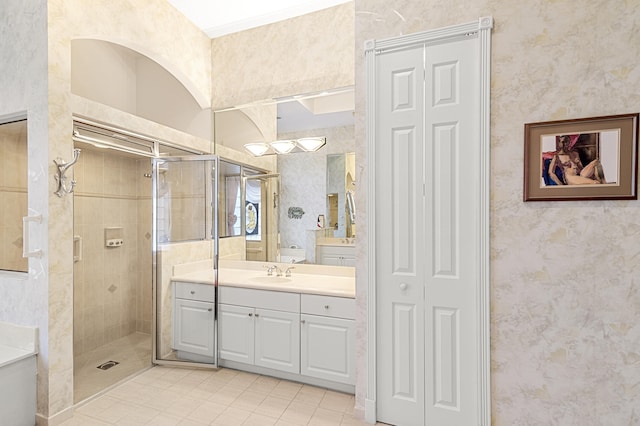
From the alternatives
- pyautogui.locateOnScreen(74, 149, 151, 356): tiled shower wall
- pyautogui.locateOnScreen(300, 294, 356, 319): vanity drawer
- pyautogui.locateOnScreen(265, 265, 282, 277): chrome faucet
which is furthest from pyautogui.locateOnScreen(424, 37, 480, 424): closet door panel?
pyautogui.locateOnScreen(74, 149, 151, 356): tiled shower wall

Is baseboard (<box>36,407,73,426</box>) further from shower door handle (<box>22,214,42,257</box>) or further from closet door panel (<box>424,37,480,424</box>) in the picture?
closet door panel (<box>424,37,480,424</box>)

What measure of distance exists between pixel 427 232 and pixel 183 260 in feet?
7.72

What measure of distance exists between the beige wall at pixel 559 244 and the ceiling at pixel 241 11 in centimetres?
148

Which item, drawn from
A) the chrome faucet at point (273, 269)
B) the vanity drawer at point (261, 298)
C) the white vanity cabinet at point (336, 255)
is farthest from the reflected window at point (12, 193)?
the white vanity cabinet at point (336, 255)

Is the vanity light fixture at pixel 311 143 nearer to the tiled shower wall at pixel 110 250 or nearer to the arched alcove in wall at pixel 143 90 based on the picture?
the arched alcove in wall at pixel 143 90

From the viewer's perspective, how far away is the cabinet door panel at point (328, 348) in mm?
2518

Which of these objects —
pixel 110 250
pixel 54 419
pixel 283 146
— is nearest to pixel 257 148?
pixel 283 146

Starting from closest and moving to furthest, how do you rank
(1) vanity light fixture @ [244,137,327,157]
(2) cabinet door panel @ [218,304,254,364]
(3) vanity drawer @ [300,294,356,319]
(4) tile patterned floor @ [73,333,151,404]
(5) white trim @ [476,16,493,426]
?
(5) white trim @ [476,16,493,426] < (3) vanity drawer @ [300,294,356,319] < (4) tile patterned floor @ [73,333,151,404] < (2) cabinet door panel @ [218,304,254,364] < (1) vanity light fixture @ [244,137,327,157]

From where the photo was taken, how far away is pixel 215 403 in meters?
2.45

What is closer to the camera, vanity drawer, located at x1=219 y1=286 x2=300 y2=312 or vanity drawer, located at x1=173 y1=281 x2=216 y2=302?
vanity drawer, located at x1=219 y1=286 x2=300 y2=312

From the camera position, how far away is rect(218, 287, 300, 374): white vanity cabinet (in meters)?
2.70

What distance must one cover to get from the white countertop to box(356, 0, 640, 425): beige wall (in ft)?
3.59

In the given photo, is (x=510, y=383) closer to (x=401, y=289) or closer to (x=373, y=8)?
(x=401, y=289)

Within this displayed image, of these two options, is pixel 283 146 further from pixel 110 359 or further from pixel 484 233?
pixel 110 359
